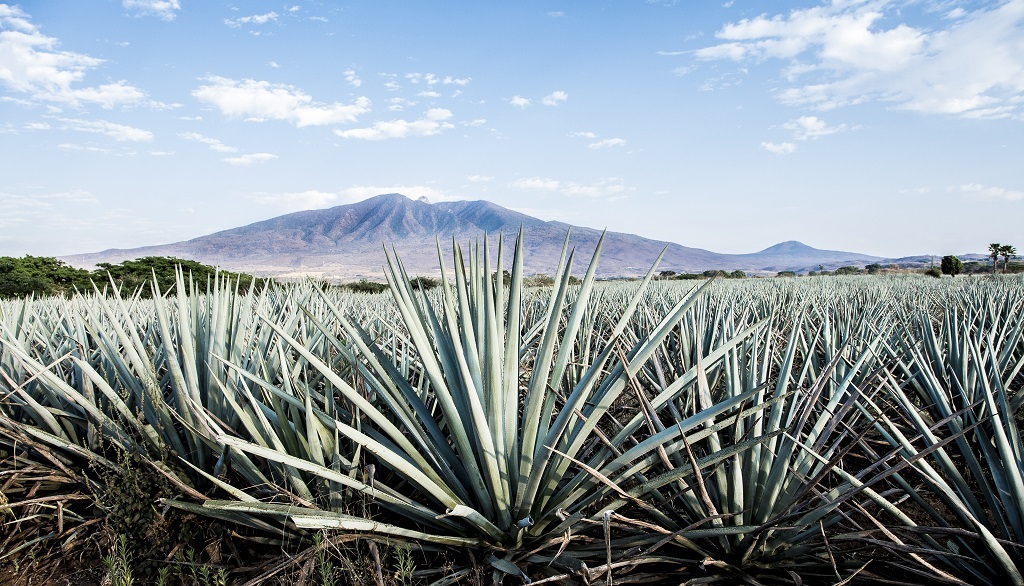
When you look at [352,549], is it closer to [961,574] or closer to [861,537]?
[861,537]

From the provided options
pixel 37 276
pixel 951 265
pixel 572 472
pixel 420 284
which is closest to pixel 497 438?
pixel 572 472

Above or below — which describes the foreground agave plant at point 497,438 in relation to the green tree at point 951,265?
below

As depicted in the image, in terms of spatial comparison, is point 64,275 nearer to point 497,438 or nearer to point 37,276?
point 37,276

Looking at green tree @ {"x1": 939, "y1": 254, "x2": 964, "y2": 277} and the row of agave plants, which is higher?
green tree @ {"x1": 939, "y1": 254, "x2": 964, "y2": 277}

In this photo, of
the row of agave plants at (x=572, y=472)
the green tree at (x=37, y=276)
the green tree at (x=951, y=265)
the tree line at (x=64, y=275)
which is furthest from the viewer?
the green tree at (x=951, y=265)

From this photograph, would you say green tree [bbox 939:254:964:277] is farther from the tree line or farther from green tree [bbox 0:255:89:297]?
green tree [bbox 0:255:89:297]

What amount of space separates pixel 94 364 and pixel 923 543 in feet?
11.9

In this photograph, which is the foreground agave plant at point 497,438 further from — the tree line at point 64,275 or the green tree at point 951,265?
the green tree at point 951,265

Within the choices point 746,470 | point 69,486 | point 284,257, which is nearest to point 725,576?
point 746,470

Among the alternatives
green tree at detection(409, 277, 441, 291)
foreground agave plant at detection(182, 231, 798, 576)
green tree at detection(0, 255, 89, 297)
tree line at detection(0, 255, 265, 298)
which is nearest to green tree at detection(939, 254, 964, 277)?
green tree at detection(409, 277, 441, 291)

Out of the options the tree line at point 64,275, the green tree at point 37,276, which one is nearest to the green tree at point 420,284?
the tree line at point 64,275

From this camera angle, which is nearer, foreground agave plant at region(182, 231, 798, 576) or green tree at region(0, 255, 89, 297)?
foreground agave plant at region(182, 231, 798, 576)

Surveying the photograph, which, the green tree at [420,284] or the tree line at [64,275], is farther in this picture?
the tree line at [64,275]

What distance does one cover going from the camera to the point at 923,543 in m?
1.62
